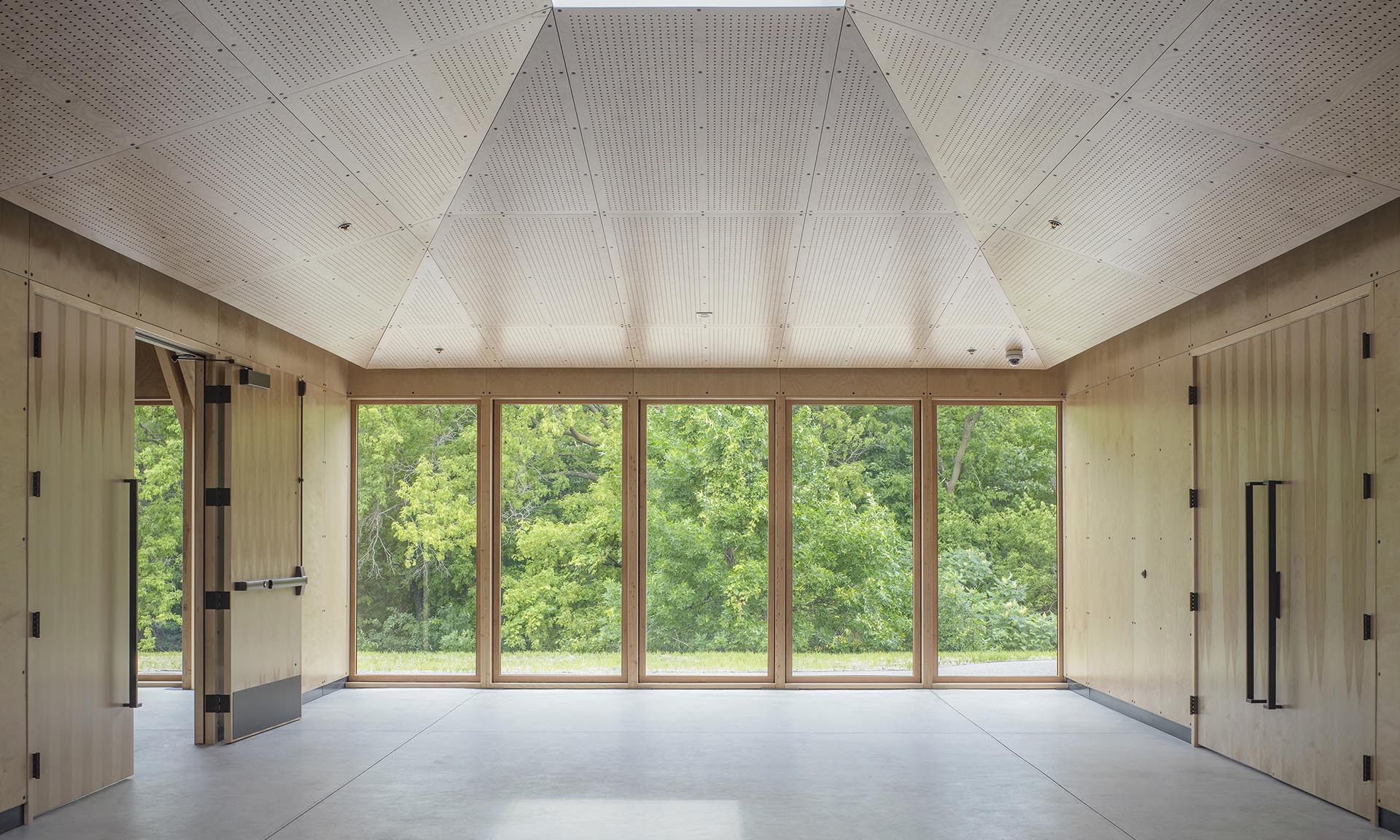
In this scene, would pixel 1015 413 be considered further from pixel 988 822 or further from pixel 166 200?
pixel 166 200

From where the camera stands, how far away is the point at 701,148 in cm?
549

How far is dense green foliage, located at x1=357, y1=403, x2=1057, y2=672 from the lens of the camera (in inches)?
361

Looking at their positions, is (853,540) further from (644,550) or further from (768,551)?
(644,550)

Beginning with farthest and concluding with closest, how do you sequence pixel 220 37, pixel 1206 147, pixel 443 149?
pixel 443 149 → pixel 1206 147 → pixel 220 37

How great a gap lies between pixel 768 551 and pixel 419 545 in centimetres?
316

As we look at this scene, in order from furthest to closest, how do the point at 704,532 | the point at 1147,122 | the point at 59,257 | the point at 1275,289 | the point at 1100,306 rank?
1. the point at 704,532
2. the point at 1100,306
3. the point at 1275,289
4. the point at 59,257
5. the point at 1147,122

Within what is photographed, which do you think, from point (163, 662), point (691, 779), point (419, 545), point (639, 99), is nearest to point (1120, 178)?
point (639, 99)

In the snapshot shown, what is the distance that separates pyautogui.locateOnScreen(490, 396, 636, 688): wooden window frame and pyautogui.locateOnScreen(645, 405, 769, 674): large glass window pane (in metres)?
0.20

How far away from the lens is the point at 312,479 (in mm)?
8320

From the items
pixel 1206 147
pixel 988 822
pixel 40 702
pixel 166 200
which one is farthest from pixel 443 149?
pixel 988 822

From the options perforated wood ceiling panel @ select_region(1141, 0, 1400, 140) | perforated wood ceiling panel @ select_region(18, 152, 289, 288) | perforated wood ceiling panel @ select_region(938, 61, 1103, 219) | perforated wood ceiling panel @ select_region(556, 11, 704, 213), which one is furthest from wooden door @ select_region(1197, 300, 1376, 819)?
perforated wood ceiling panel @ select_region(18, 152, 289, 288)

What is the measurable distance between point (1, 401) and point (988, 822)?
5022 mm

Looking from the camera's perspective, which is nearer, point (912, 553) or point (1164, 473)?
point (1164, 473)

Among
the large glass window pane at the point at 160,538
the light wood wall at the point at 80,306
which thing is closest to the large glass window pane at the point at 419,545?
the light wood wall at the point at 80,306
